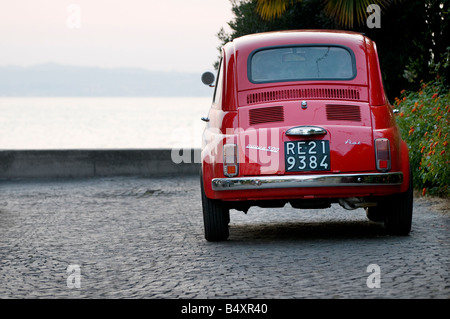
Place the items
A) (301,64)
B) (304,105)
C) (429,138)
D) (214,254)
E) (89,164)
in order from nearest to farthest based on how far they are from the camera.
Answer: (214,254)
(304,105)
(301,64)
(429,138)
(89,164)

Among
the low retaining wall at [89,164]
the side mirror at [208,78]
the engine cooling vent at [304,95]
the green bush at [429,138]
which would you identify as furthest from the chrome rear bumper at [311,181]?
the low retaining wall at [89,164]

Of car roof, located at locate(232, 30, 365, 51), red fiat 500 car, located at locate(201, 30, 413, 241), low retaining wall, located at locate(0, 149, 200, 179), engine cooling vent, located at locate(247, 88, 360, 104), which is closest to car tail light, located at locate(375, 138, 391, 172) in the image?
red fiat 500 car, located at locate(201, 30, 413, 241)

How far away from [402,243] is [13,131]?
1834 inches

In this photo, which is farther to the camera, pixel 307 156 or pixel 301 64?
pixel 301 64

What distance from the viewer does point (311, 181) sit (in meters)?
7.63

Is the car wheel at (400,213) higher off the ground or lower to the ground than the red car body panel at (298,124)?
lower

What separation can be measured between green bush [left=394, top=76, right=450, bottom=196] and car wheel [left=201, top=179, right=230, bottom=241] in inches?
145

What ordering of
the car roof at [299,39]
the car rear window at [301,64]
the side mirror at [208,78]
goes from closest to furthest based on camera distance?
the car rear window at [301,64]
the car roof at [299,39]
the side mirror at [208,78]

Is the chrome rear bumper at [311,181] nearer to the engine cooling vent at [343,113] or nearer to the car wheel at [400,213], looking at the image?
the car wheel at [400,213]

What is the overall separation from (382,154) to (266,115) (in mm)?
1102

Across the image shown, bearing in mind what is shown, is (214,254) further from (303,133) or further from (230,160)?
(303,133)

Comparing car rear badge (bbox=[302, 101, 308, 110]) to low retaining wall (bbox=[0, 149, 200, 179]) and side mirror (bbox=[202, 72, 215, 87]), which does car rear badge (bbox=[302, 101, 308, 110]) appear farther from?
low retaining wall (bbox=[0, 149, 200, 179])

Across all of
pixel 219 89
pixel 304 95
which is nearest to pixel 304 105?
pixel 304 95

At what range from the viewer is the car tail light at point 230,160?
777 cm
